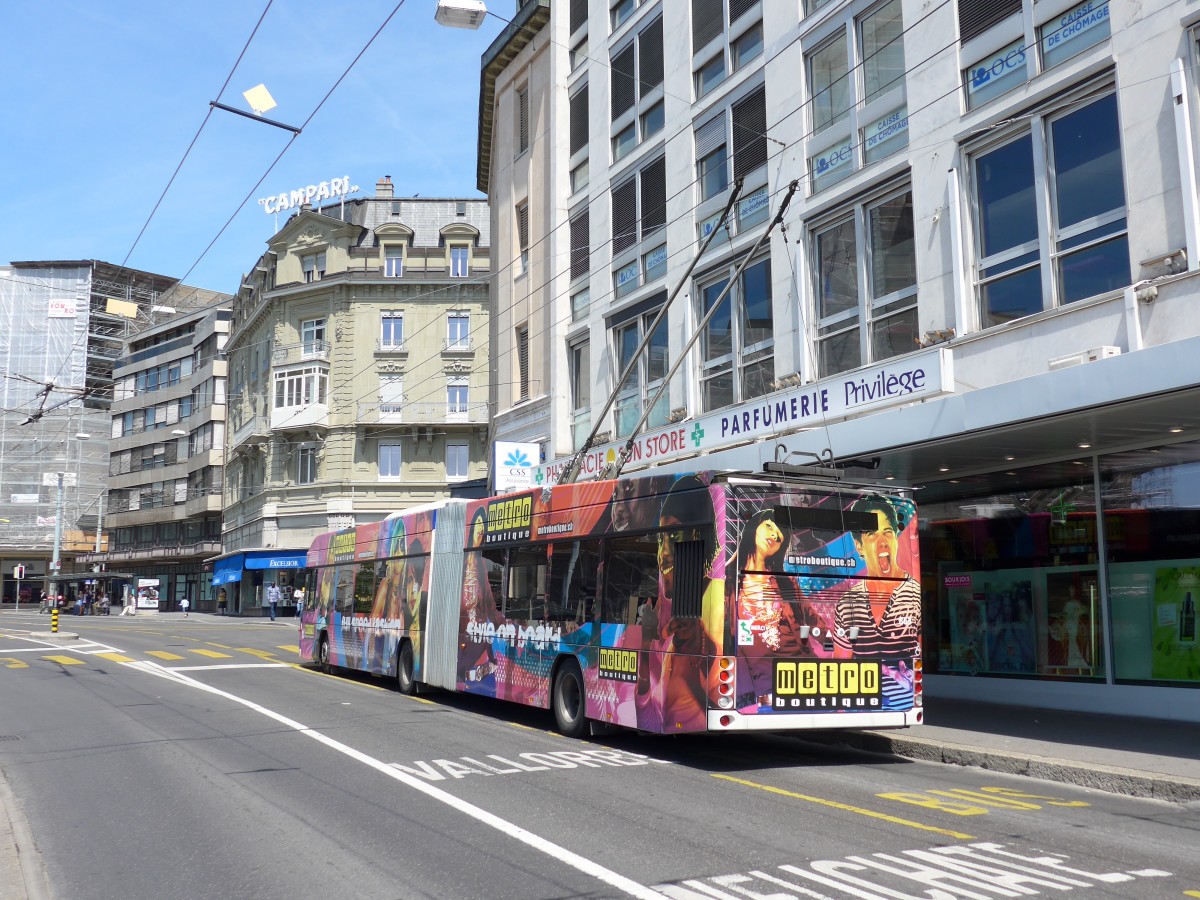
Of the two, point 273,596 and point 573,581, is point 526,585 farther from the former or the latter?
point 273,596

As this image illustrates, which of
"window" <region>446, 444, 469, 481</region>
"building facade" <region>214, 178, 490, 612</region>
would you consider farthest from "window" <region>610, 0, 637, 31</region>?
"window" <region>446, 444, 469, 481</region>

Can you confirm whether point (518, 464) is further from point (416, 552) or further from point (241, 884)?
point (241, 884)

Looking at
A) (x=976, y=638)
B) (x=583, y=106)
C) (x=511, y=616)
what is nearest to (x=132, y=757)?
(x=511, y=616)

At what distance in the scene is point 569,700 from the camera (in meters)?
13.4

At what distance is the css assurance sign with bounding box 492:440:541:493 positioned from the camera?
1049 inches

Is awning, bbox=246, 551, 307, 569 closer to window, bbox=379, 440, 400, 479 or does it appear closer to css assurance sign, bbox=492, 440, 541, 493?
window, bbox=379, 440, 400, 479

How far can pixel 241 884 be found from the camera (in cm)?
652

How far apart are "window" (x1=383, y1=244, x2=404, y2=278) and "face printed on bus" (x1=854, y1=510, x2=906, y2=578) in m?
47.3

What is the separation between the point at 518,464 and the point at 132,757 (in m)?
15.9

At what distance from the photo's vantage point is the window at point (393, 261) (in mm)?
56219

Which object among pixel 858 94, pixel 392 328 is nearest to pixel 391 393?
pixel 392 328

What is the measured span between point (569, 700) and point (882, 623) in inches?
160

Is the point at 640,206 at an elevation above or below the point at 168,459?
below

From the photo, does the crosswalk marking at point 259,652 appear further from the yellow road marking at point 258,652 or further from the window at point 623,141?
the window at point 623,141
